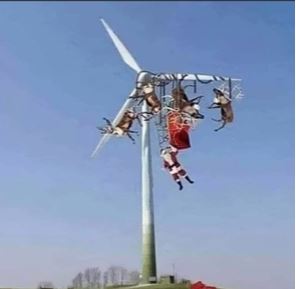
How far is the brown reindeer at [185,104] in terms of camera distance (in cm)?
468

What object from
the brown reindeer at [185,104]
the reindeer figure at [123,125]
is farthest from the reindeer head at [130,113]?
the brown reindeer at [185,104]

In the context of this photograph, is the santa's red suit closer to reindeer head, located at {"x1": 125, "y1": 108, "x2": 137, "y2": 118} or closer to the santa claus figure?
the santa claus figure

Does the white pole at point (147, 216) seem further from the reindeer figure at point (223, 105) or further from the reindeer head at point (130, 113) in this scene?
the reindeer figure at point (223, 105)

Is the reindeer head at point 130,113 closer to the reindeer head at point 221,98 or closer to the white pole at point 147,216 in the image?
the white pole at point 147,216

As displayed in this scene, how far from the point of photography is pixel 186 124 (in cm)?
470

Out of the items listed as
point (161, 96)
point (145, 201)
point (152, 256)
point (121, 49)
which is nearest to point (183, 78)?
point (161, 96)

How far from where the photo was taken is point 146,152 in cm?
557

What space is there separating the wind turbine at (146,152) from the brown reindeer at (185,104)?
21 cm

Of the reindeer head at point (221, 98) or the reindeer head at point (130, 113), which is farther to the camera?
the reindeer head at point (130, 113)

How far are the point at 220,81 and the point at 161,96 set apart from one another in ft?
1.67

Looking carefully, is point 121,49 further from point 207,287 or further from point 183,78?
point 207,287

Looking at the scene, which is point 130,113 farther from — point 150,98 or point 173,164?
point 173,164

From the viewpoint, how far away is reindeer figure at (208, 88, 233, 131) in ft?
15.8

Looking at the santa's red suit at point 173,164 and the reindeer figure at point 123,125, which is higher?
the reindeer figure at point 123,125
